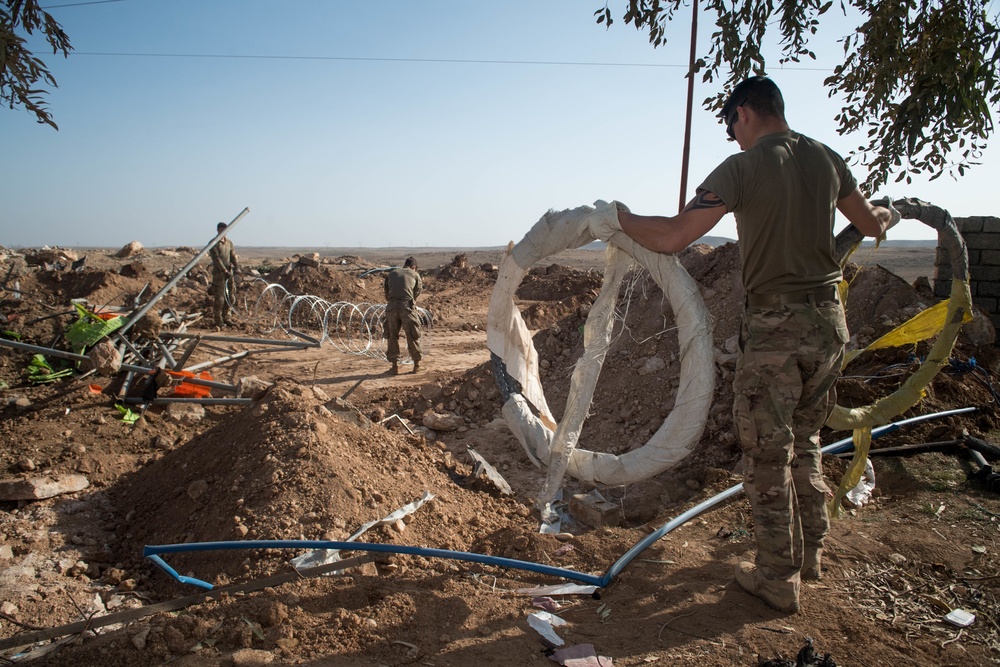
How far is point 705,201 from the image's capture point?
279 cm

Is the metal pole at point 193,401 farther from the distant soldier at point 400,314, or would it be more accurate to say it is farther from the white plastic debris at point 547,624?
the white plastic debris at point 547,624

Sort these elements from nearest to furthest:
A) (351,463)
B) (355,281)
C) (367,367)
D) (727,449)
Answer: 1. (351,463)
2. (727,449)
3. (367,367)
4. (355,281)

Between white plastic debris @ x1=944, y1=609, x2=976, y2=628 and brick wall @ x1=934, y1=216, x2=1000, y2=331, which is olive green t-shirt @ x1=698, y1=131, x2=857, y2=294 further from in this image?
brick wall @ x1=934, y1=216, x2=1000, y2=331

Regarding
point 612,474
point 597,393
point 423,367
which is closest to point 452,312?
point 423,367

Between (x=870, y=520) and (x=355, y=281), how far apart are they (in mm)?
15876

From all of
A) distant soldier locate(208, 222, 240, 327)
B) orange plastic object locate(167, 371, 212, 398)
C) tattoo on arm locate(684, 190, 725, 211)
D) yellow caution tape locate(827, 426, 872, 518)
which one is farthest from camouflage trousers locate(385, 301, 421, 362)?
tattoo on arm locate(684, 190, 725, 211)

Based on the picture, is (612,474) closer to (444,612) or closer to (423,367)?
(444,612)

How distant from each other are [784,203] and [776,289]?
38cm

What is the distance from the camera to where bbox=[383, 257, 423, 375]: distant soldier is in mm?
10180

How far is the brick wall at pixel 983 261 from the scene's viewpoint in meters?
7.45

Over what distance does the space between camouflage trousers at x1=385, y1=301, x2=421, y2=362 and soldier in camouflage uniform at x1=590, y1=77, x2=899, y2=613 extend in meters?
7.60

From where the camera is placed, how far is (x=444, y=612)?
2.87 metres

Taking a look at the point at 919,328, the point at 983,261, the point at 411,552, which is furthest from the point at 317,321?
the point at 919,328

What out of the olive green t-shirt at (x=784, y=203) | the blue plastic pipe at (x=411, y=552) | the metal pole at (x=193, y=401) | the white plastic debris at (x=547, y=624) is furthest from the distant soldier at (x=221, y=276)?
the olive green t-shirt at (x=784, y=203)
